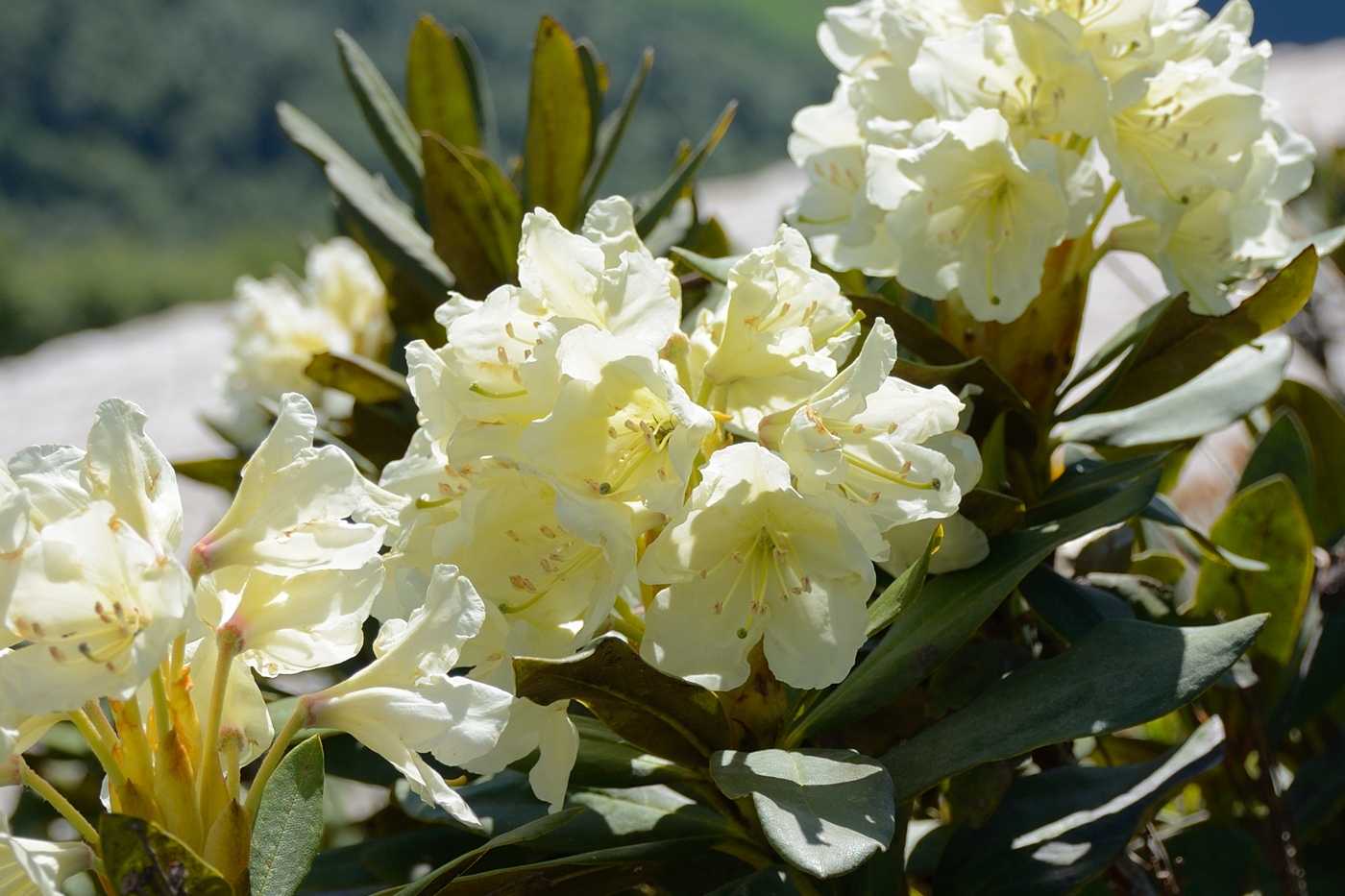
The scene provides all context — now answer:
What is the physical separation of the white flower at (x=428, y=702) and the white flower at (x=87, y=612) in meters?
0.17

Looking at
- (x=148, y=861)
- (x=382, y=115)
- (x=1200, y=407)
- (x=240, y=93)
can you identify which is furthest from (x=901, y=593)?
(x=240, y=93)

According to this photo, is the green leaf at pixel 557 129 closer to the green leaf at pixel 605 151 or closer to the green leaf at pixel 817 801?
the green leaf at pixel 605 151

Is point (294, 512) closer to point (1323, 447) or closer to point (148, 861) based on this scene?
point (148, 861)

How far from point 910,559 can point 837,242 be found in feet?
1.36

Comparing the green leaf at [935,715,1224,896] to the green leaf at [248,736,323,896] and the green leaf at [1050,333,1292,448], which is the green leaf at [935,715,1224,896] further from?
the green leaf at [248,736,323,896]

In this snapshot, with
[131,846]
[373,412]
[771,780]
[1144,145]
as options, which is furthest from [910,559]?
[373,412]

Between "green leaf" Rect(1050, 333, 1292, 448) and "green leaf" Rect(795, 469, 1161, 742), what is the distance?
341 millimetres

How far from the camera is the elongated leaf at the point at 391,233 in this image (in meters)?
1.66

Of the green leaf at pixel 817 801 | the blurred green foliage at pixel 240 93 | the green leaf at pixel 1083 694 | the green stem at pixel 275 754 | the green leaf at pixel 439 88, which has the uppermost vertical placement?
the green leaf at pixel 439 88

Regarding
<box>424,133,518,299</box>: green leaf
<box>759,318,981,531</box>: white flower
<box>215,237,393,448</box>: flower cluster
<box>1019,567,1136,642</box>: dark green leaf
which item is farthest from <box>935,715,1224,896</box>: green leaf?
<box>215,237,393,448</box>: flower cluster

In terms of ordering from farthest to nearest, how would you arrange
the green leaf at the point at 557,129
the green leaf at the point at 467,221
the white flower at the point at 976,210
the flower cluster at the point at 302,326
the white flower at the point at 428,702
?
the flower cluster at the point at 302,326 → the green leaf at the point at 557,129 → the green leaf at the point at 467,221 → the white flower at the point at 976,210 → the white flower at the point at 428,702

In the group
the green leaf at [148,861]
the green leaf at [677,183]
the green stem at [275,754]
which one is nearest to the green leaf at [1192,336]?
the green leaf at [677,183]

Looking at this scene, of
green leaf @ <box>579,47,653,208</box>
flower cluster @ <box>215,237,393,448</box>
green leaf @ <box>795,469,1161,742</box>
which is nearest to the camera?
green leaf @ <box>795,469,1161,742</box>

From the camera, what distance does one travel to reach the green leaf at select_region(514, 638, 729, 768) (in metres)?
0.85
